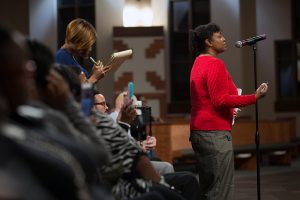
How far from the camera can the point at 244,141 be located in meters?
9.40

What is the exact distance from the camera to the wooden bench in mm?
8086

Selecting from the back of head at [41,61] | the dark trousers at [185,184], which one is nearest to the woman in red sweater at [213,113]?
the dark trousers at [185,184]

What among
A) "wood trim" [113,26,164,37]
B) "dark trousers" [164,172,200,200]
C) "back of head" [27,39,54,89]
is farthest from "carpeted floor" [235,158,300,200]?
"back of head" [27,39,54,89]

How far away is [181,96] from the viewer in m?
13.0

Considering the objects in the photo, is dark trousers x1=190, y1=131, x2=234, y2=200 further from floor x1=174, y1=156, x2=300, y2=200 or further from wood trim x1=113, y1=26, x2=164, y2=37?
wood trim x1=113, y1=26, x2=164, y2=37

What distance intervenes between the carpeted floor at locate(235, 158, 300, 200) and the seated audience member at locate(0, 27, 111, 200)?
5.03 meters

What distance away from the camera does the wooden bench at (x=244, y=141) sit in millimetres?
8086

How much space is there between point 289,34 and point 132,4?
325cm

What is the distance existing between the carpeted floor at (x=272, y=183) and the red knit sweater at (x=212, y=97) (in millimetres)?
2684

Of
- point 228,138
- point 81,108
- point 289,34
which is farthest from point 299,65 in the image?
point 81,108

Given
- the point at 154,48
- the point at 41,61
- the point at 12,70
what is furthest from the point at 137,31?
the point at 12,70

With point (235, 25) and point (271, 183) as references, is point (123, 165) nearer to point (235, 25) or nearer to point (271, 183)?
point (271, 183)

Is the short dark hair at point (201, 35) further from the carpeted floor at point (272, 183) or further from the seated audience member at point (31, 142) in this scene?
the carpeted floor at point (272, 183)

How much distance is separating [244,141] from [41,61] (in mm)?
7612
